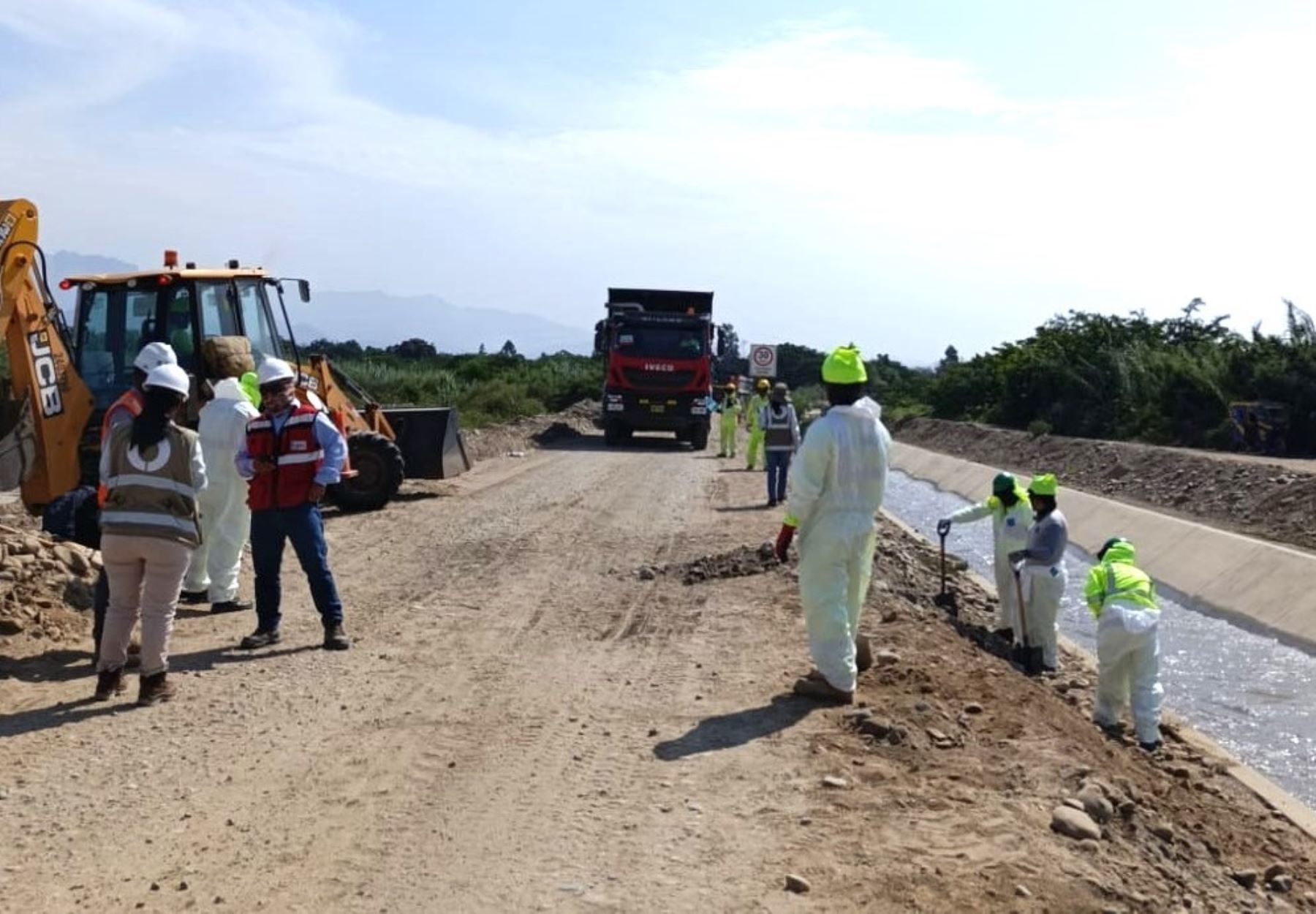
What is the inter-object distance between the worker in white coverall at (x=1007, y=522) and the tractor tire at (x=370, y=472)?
23.6 feet

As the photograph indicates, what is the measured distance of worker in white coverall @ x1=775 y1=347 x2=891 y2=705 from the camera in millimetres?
7453

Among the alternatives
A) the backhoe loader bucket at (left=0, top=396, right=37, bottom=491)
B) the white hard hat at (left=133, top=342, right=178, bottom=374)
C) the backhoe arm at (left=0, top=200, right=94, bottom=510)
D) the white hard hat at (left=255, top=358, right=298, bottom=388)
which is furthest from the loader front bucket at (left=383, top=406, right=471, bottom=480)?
the white hard hat at (left=133, top=342, right=178, bottom=374)

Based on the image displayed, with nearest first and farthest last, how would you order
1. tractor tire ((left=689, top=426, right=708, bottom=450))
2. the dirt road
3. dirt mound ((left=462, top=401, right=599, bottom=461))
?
1. the dirt road
2. dirt mound ((left=462, top=401, right=599, bottom=461))
3. tractor tire ((left=689, top=426, right=708, bottom=450))

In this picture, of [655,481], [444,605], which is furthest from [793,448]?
[444,605]

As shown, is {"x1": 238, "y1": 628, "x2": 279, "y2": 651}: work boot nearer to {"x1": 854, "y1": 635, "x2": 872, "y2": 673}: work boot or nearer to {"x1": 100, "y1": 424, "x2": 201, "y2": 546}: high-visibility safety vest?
{"x1": 100, "y1": 424, "x2": 201, "y2": 546}: high-visibility safety vest

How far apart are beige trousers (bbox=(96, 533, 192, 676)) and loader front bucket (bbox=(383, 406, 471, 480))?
11118 millimetres

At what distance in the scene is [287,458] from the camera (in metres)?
8.62

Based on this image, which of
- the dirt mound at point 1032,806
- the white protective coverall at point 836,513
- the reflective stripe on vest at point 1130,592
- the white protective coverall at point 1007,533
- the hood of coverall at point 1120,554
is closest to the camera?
the dirt mound at point 1032,806

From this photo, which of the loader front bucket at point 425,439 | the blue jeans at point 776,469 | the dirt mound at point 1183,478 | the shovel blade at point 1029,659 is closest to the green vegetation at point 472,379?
the loader front bucket at point 425,439

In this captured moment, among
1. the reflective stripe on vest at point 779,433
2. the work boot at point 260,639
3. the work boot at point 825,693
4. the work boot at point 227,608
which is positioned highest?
the reflective stripe on vest at point 779,433

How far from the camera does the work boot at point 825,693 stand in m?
7.66

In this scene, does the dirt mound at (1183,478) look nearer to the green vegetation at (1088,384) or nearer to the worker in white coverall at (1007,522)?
the green vegetation at (1088,384)

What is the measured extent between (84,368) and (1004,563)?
8797mm

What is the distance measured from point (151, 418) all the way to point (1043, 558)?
6.95 m
